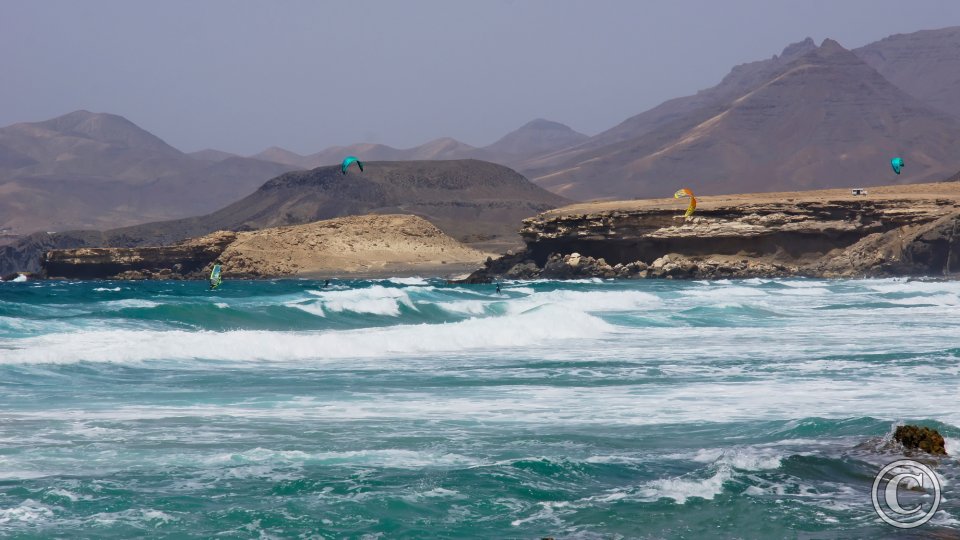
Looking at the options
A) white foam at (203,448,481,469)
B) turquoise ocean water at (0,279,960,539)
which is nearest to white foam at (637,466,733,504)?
turquoise ocean water at (0,279,960,539)

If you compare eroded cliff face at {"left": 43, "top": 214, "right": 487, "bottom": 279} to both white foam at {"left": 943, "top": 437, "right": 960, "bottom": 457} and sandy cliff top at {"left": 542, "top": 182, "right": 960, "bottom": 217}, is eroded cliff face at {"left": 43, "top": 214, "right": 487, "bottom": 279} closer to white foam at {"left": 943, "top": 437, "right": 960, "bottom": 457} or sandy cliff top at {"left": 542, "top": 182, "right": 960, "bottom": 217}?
sandy cliff top at {"left": 542, "top": 182, "right": 960, "bottom": 217}

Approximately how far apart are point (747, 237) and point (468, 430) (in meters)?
48.7

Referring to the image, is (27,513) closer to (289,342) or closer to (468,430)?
(468,430)

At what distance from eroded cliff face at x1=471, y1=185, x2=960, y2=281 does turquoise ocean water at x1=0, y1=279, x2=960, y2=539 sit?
32097mm

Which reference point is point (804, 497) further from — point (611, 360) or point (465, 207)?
point (465, 207)

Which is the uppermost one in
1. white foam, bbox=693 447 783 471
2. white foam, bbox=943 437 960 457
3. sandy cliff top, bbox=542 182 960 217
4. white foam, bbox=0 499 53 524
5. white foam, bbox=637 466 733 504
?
sandy cliff top, bbox=542 182 960 217

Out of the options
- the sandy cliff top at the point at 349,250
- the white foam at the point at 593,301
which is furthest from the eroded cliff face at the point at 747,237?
the sandy cliff top at the point at 349,250

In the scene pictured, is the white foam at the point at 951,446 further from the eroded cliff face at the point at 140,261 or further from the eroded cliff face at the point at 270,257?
the eroded cliff face at the point at 140,261

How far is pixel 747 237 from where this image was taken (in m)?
59.8

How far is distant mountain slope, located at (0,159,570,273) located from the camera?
11975 centimetres

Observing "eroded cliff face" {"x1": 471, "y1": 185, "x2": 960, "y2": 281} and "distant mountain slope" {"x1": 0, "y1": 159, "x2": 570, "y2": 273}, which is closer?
"eroded cliff face" {"x1": 471, "y1": 185, "x2": 960, "y2": 281}

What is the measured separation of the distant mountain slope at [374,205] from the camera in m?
120

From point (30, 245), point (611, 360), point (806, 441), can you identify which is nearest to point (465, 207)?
point (30, 245)

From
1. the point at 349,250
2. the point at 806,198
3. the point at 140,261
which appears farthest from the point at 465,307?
the point at 140,261
